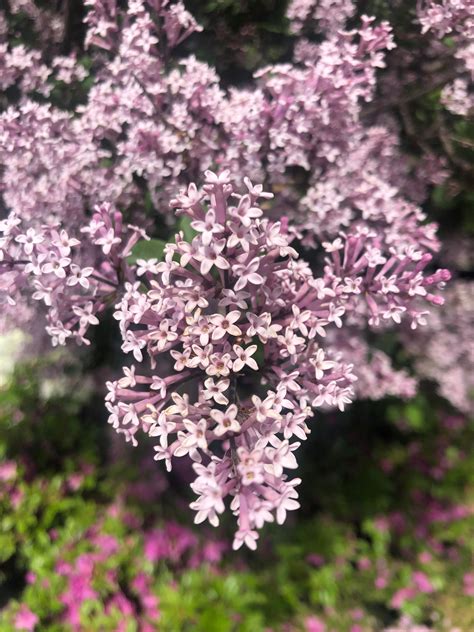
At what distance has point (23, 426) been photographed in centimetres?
139

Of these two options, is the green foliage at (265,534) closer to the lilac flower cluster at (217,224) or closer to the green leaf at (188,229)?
the lilac flower cluster at (217,224)

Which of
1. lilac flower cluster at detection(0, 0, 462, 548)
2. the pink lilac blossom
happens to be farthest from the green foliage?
the pink lilac blossom

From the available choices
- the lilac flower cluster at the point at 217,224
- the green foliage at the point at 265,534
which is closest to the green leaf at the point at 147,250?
the lilac flower cluster at the point at 217,224

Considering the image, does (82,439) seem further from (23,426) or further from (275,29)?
(275,29)

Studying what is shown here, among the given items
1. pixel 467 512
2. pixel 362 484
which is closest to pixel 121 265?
pixel 362 484

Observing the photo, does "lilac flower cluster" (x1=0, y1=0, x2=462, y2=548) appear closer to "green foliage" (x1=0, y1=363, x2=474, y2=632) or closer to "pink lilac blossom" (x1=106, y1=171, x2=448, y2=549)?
"pink lilac blossom" (x1=106, y1=171, x2=448, y2=549)

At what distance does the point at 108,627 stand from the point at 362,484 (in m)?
0.88

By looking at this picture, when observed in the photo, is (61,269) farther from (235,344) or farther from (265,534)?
(265,534)

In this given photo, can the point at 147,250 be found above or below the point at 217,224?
below

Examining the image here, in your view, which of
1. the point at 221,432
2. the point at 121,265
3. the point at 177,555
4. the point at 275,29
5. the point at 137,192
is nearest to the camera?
the point at 221,432

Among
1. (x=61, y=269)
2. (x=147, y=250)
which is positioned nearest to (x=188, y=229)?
(x=147, y=250)

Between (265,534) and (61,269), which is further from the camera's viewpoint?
(265,534)

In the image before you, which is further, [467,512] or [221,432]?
[467,512]

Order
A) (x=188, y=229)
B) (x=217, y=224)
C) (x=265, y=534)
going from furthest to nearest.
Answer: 1. (x=265, y=534)
2. (x=188, y=229)
3. (x=217, y=224)
